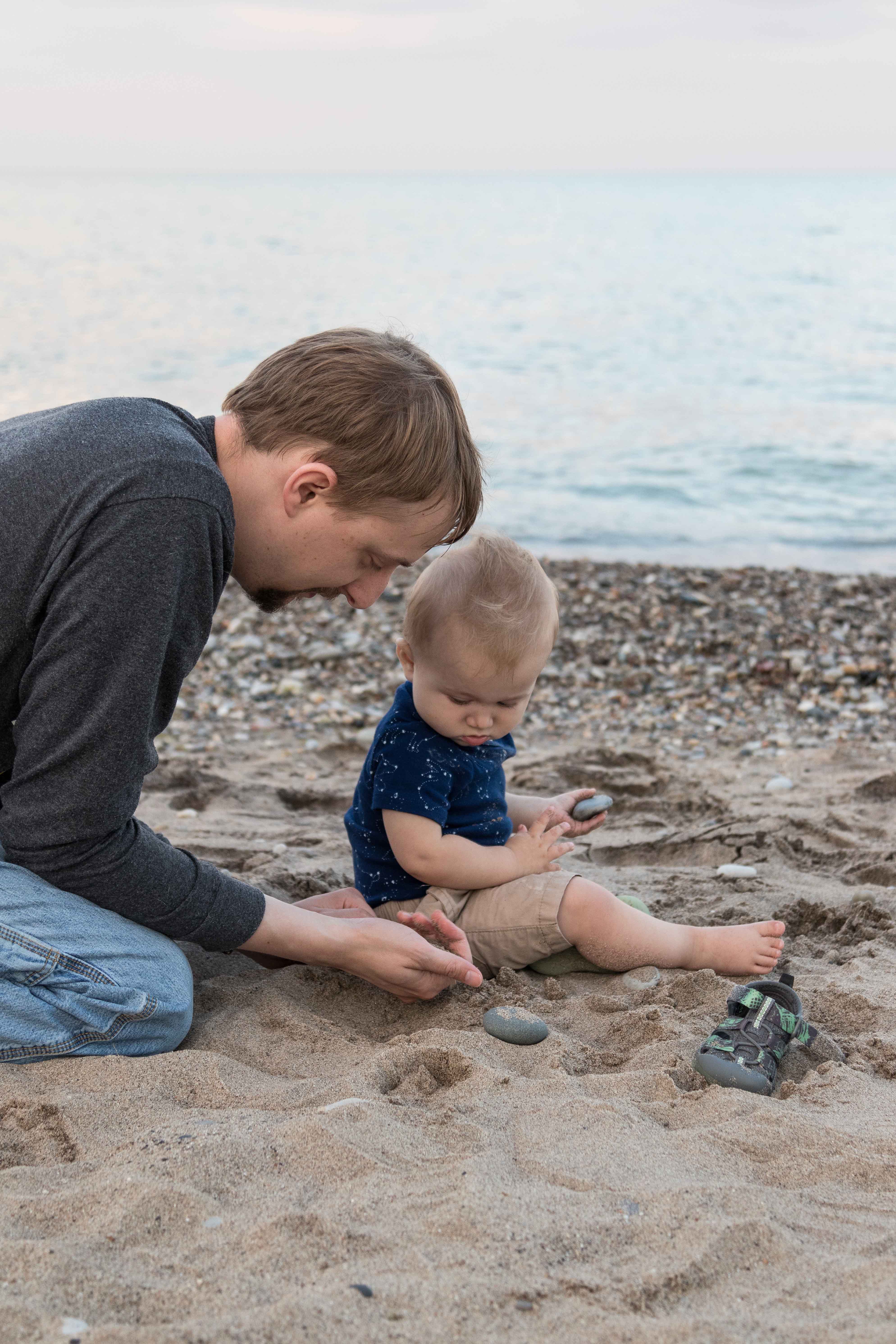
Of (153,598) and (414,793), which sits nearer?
(153,598)

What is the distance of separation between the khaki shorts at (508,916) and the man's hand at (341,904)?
3.2 inches

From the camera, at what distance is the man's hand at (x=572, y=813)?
128 inches

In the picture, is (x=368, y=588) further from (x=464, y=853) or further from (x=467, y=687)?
(x=464, y=853)

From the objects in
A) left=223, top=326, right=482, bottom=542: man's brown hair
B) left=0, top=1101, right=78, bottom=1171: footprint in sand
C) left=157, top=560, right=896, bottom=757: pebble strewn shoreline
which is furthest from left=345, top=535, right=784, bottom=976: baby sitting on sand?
left=157, top=560, right=896, bottom=757: pebble strewn shoreline

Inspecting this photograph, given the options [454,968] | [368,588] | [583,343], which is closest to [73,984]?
[454,968]

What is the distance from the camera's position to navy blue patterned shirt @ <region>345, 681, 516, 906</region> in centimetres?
293

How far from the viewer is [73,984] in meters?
2.35

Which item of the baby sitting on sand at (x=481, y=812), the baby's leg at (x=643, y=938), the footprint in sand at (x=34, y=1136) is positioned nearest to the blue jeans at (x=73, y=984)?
the footprint in sand at (x=34, y=1136)

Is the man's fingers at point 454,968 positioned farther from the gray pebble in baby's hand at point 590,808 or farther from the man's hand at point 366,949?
the gray pebble in baby's hand at point 590,808

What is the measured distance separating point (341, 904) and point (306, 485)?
1281 millimetres

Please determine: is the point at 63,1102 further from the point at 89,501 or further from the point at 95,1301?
the point at 89,501

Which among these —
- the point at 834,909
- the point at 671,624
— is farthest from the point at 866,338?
the point at 834,909

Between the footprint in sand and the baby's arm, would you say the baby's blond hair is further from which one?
the footprint in sand

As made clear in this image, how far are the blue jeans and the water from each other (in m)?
1.66
